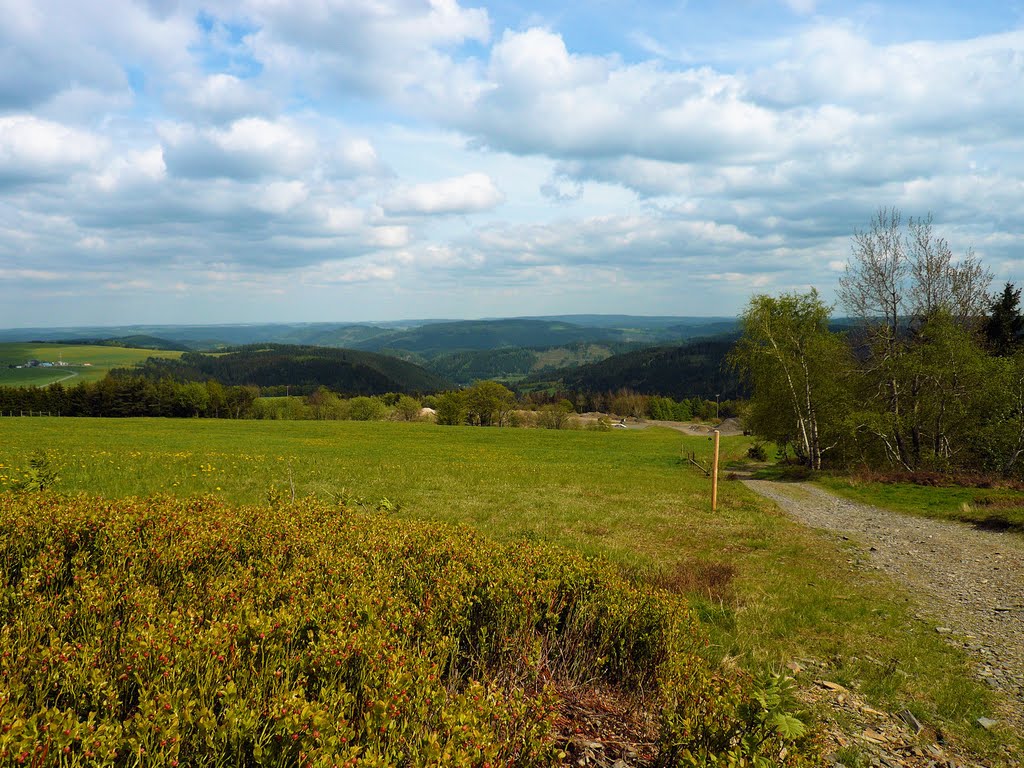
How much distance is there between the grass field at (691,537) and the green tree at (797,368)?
10510 millimetres

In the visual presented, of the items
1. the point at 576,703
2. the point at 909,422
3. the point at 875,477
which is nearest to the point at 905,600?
the point at 576,703

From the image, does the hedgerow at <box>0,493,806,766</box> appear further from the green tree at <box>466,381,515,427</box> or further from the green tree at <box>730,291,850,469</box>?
the green tree at <box>466,381,515,427</box>

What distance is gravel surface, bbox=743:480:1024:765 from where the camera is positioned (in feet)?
23.8

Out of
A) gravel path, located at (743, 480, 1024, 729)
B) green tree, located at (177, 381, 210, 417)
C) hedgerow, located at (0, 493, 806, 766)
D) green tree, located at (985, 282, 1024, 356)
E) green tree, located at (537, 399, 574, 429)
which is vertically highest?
green tree, located at (985, 282, 1024, 356)

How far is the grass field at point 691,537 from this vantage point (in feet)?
22.0

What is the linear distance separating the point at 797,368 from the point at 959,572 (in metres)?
23.5

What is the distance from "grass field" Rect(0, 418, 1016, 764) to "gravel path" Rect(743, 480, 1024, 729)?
44cm

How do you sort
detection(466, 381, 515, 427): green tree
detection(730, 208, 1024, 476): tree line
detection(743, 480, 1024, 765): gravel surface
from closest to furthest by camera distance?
detection(743, 480, 1024, 765): gravel surface < detection(730, 208, 1024, 476): tree line < detection(466, 381, 515, 427): green tree

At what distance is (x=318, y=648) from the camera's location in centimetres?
364

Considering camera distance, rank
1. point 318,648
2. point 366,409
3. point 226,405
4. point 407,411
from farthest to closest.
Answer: point 226,405 < point 407,411 < point 366,409 < point 318,648

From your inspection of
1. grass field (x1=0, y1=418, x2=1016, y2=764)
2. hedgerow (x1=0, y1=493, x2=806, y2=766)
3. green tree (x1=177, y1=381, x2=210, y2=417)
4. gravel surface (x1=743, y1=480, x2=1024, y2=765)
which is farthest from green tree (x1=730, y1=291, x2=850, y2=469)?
green tree (x1=177, y1=381, x2=210, y2=417)

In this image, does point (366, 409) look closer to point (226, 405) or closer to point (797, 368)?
point (226, 405)

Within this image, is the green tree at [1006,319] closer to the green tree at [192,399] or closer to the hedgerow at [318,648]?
the hedgerow at [318,648]

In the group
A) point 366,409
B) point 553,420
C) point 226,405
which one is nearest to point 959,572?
point 553,420
